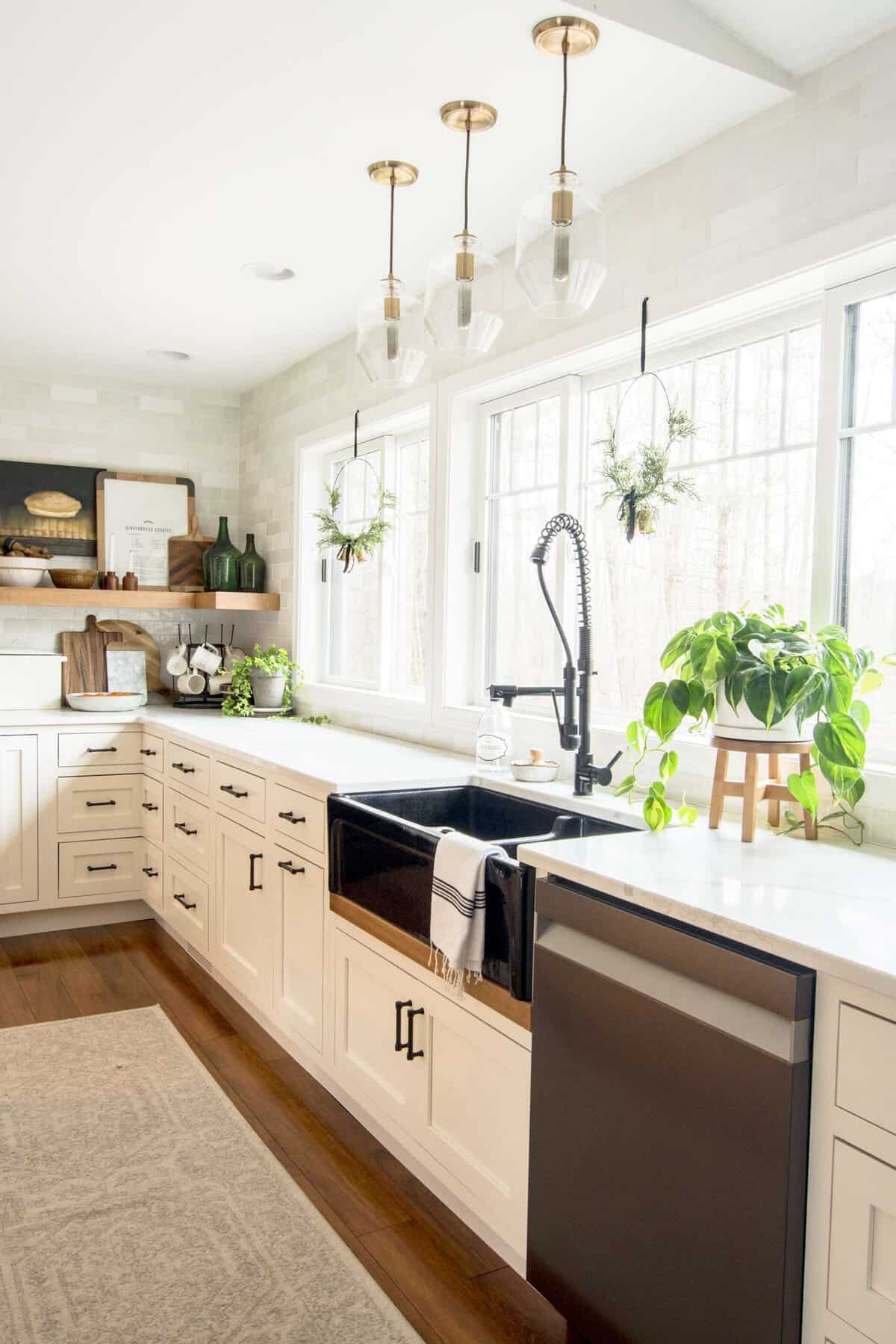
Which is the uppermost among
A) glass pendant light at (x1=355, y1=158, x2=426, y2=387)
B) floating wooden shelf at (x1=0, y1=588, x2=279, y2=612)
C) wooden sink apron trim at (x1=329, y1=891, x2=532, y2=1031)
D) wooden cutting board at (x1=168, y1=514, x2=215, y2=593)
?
glass pendant light at (x1=355, y1=158, x2=426, y2=387)

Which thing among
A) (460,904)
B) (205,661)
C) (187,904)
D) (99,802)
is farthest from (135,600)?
(460,904)

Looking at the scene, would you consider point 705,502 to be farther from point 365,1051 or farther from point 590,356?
point 365,1051

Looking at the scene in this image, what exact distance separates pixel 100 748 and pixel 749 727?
10.2ft

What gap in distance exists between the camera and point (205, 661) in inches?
190

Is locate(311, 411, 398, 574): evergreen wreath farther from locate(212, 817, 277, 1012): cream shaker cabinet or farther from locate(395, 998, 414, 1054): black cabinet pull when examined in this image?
locate(395, 998, 414, 1054): black cabinet pull

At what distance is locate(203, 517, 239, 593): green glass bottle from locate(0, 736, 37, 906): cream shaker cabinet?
1211mm

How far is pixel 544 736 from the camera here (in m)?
2.96

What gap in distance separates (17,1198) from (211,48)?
2.49 m

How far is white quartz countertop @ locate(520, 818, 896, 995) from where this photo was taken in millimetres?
1320

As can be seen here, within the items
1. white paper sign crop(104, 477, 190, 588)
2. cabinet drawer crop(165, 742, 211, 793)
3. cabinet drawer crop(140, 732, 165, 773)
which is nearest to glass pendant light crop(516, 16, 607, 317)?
cabinet drawer crop(165, 742, 211, 793)

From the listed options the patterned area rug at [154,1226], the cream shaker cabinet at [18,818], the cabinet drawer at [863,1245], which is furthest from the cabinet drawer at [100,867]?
the cabinet drawer at [863,1245]

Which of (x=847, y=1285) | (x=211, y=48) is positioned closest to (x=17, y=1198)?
(x=847, y=1285)

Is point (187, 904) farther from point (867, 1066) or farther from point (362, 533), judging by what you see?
point (867, 1066)

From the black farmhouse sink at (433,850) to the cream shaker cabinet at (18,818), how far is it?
2055mm
